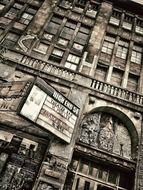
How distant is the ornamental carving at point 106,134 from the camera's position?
12281 mm

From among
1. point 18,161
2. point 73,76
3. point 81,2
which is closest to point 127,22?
point 81,2

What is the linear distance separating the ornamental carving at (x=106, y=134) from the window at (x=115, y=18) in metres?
8.39

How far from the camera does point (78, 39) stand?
16.7m

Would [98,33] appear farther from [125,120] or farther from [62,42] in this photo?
[125,120]

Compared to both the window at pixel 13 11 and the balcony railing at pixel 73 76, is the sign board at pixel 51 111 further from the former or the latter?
the window at pixel 13 11

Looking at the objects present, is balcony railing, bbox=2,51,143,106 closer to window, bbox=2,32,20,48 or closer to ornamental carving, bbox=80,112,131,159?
ornamental carving, bbox=80,112,131,159

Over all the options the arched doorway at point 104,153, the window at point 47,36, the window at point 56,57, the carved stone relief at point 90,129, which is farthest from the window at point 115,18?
the carved stone relief at point 90,129

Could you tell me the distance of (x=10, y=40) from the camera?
15578 millimetres

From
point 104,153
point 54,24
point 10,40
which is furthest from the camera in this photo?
point 54,24

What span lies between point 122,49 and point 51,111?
9056 millimetres

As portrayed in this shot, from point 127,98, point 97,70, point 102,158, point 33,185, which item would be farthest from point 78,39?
point 33,185

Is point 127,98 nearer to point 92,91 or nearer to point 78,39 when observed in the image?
point 92,91

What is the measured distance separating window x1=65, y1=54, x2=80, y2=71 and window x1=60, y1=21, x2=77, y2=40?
180cm

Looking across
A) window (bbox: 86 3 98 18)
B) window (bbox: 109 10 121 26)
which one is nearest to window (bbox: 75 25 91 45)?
window (bbox: 86 3 98 18)
